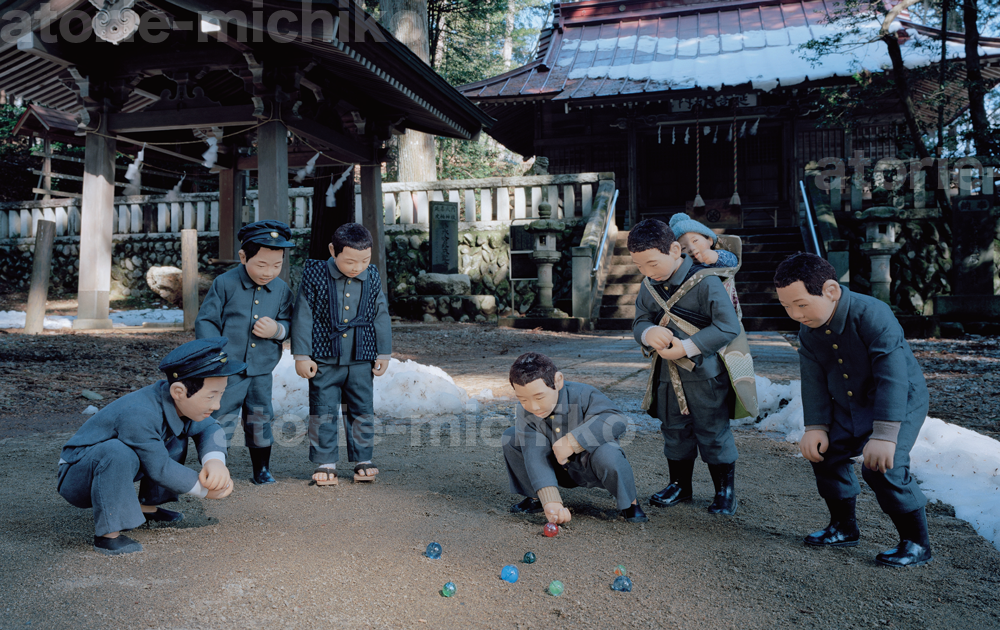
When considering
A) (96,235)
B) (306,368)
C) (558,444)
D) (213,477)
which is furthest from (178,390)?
(96,235)

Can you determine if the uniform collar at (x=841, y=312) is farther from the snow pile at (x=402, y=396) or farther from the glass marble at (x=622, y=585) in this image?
the snow pile at (x=402, y=396)

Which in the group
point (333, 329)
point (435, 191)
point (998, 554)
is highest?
point (435, 191)

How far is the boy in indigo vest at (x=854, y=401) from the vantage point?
2.26 meters

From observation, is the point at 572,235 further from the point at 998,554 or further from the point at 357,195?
the point at 998,554

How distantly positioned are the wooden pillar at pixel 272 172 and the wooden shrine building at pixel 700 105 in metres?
6.52

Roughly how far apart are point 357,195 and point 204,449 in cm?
1214

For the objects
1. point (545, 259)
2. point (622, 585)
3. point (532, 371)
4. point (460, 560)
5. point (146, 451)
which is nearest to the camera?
point (622, 585)

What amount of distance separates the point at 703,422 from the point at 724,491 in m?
0.29

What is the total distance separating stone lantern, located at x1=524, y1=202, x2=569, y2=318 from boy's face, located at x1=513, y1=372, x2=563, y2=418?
8599mm

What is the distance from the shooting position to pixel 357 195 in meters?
14.3

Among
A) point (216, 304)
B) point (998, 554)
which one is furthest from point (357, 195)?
point (998, 554)

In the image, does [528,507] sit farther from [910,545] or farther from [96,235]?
[96,235]

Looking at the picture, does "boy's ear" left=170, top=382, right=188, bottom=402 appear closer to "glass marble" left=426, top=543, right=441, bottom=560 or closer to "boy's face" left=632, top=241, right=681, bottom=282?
"glass marble" left=426, top=543, right=441, bottom=560

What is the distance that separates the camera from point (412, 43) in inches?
611
